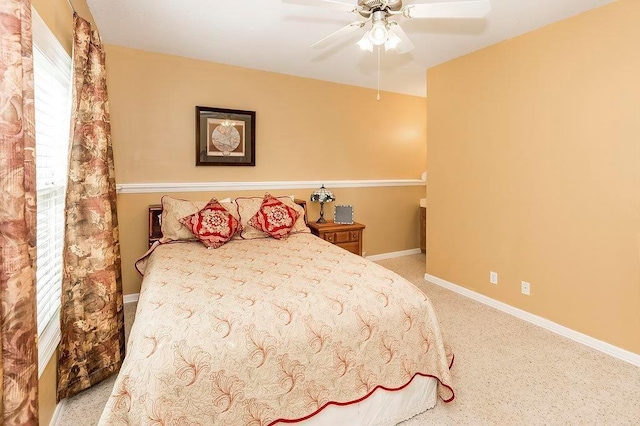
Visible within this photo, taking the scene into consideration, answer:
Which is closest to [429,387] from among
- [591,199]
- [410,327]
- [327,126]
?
[410,327]

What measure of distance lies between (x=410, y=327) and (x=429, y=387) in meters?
0.39

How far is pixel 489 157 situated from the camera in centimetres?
329

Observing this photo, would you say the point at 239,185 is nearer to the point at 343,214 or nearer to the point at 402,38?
the point at 343,214

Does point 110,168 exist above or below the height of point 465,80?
below

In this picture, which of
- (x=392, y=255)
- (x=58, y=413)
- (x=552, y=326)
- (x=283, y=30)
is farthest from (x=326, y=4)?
(x=392, y=255)

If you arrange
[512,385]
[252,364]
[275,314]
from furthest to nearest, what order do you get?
[512,385], [275,314], [252,364]

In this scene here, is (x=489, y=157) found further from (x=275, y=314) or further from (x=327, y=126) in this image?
(x=275, y=314)

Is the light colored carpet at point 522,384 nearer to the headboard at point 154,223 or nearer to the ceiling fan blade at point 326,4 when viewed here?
the headboard at point 154,223

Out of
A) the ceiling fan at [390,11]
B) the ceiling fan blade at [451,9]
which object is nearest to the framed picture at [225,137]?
the ceiling fan at [390,11]

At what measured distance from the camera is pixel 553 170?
2.79m

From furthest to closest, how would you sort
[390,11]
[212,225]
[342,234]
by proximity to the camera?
1. [342,234]
2. [212,225]
3. [390,11]

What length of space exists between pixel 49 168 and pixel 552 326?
379cm

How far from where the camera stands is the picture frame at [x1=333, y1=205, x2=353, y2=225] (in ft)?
14.0

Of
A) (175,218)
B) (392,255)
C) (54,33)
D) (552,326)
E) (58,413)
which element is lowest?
(58,413)
